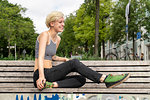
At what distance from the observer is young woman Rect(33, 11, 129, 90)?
3307 millimetres

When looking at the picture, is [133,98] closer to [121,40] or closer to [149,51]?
[121,40]

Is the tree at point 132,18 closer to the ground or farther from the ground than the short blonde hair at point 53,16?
farther from the ground

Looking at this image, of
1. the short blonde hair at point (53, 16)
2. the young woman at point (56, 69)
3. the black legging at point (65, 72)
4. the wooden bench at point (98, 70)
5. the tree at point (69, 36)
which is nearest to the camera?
the young woman at point (56, 69)

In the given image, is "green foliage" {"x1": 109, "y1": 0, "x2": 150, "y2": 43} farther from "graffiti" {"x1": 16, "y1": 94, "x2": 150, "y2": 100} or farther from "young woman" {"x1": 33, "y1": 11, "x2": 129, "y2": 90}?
"graffiti" {"x1": 16, "y1": 94, "x2": 150, "y2": 100}

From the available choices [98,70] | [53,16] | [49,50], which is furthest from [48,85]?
[98,70]

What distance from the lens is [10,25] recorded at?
26469 millimetres

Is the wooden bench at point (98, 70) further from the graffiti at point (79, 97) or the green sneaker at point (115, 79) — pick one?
the graffiti at point (79, 97)

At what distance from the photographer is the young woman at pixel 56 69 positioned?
10.8 feet

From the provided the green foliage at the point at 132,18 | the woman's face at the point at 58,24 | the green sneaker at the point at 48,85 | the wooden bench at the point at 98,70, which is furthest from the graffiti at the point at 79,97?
the green foliage at the point at 132,18

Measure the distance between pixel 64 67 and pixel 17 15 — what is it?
25.7 m

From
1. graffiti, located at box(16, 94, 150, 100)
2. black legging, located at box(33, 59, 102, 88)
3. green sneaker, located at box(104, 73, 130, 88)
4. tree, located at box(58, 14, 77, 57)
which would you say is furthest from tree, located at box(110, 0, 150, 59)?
graffiti, located at box(16, 94, 150, 100)

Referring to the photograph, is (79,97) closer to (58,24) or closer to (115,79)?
(115,79)

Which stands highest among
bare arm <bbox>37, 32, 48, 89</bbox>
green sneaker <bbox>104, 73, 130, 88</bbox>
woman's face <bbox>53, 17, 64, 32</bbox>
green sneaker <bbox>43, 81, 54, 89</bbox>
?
woman's face <bbox>53, 17, 64, 32</bbox>

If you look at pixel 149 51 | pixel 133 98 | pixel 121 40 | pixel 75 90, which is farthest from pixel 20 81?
pixel 149 51
